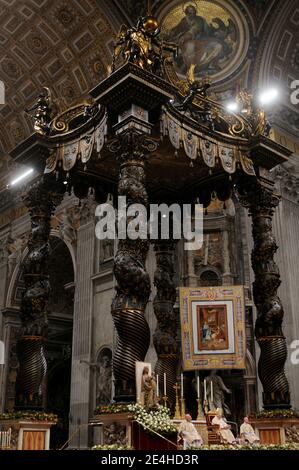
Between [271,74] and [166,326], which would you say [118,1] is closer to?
[271,74]

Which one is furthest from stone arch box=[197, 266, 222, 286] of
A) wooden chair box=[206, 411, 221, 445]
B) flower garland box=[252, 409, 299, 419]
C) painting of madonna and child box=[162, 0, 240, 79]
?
flower garland box=[252, 409, 299, 419]

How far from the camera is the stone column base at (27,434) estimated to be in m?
5.56

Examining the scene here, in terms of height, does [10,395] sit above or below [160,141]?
below

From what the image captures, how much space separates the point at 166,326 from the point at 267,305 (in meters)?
1.43

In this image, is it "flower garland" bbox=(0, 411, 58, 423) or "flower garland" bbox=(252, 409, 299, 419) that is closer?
"flower garland" bbox=(0, 411, 58, 423)

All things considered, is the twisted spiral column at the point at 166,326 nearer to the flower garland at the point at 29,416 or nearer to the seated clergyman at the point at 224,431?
the seated clergyman at the point at 224,431

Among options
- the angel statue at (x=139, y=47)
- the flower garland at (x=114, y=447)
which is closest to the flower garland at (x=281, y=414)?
the flower garland at (x=114, y=447)

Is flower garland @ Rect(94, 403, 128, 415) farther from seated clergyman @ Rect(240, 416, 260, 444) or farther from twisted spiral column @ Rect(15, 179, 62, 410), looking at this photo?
seated clergyman @ Rect(240, 416, 260, 444)

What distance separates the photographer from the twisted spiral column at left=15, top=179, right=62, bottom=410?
583 cm

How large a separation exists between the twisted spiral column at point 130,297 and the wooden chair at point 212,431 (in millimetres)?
1447
